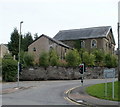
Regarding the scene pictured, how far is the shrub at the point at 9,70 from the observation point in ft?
122

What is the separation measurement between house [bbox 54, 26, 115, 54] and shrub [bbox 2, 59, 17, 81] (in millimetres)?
25096

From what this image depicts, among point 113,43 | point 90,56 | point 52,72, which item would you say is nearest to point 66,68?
point 52,72

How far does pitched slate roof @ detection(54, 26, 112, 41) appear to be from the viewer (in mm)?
57209

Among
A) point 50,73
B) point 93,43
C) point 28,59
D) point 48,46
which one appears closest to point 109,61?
point 50,73

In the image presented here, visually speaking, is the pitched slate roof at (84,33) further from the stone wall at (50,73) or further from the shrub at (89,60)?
the stone wall at (50,73)

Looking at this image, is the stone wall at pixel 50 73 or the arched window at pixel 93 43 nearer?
the stone wall at pixel 50 73

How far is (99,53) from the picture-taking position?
46562 millimetres

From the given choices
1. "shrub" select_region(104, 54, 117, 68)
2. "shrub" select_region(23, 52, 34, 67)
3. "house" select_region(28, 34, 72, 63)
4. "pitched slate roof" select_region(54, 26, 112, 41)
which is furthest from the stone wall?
"pitched slate roof" select_region(54, 26, 112, 41)

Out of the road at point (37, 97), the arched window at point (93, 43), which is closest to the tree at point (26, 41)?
the arched window at point (93, 43)

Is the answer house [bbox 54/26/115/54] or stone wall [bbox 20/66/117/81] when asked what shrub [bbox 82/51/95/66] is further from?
house [bbox 54/26/115/54]

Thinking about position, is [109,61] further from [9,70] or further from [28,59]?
[9,70]

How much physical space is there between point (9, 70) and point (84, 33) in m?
29.3

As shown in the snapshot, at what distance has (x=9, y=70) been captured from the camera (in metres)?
37.2

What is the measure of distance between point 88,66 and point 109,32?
69.3 feet
